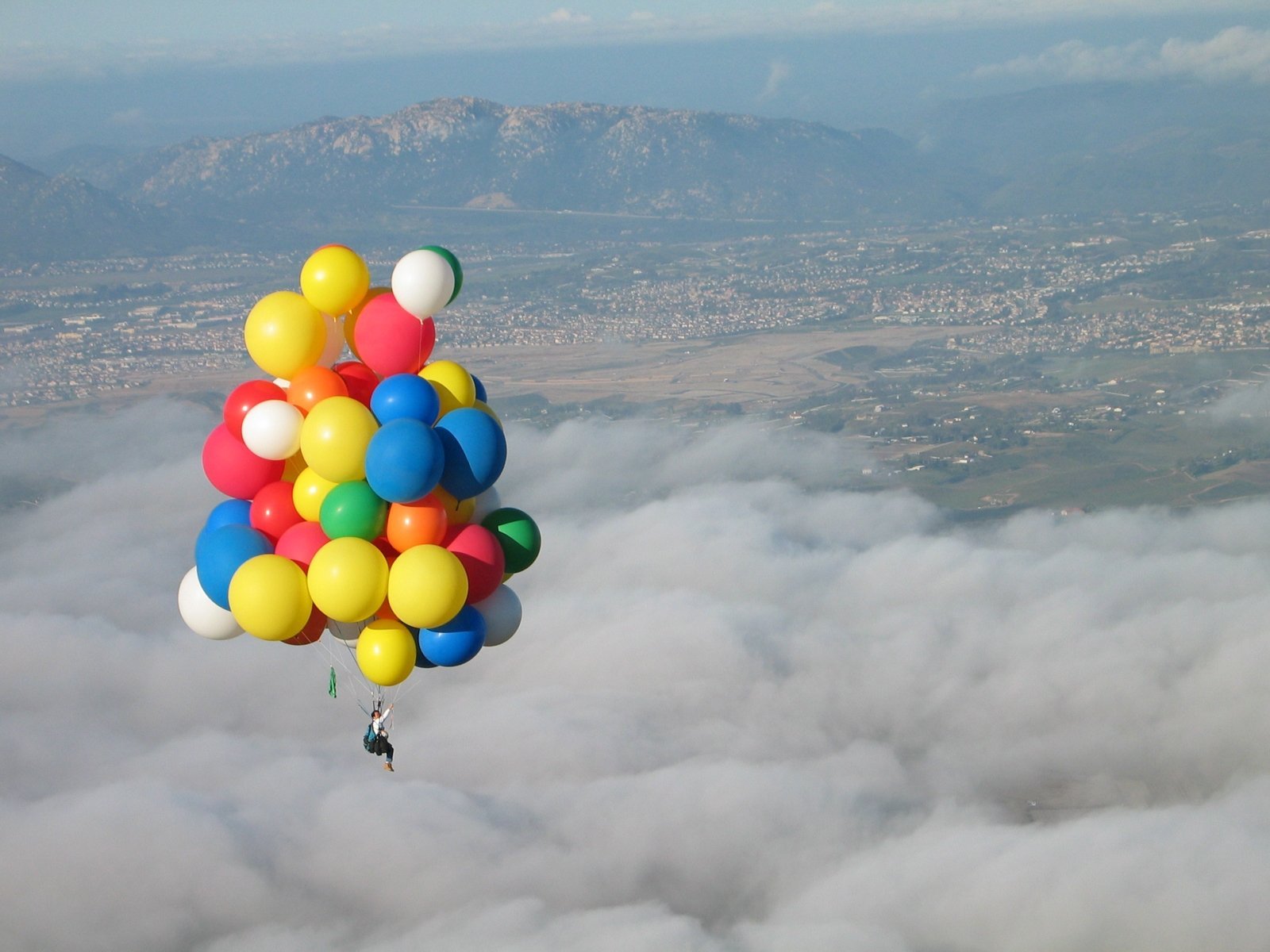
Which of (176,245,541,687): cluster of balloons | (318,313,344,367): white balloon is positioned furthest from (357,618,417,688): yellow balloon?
(318,313,344,367): white balloon

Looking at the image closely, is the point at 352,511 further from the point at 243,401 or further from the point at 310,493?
the point at 243,401

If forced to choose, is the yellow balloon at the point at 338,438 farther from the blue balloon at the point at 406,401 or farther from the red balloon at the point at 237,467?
the red balloon at the point at 237,467

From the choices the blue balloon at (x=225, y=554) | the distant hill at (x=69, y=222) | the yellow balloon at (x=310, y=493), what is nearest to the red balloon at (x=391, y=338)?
the yellow balloon at (x=310, y=493)

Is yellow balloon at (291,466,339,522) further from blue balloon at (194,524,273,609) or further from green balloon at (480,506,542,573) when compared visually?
green balloon at (480,506,542,573)

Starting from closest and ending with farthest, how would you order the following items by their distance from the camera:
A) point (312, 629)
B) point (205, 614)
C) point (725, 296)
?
1. point (312, 629)
2. point (205, 614)
3. point (725, 296)

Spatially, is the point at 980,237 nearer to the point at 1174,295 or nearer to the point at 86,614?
the point at 1174,295

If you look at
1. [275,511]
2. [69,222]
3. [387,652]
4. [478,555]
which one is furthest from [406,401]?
[69,222]

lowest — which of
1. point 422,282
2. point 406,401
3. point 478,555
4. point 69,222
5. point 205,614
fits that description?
point 205,614
